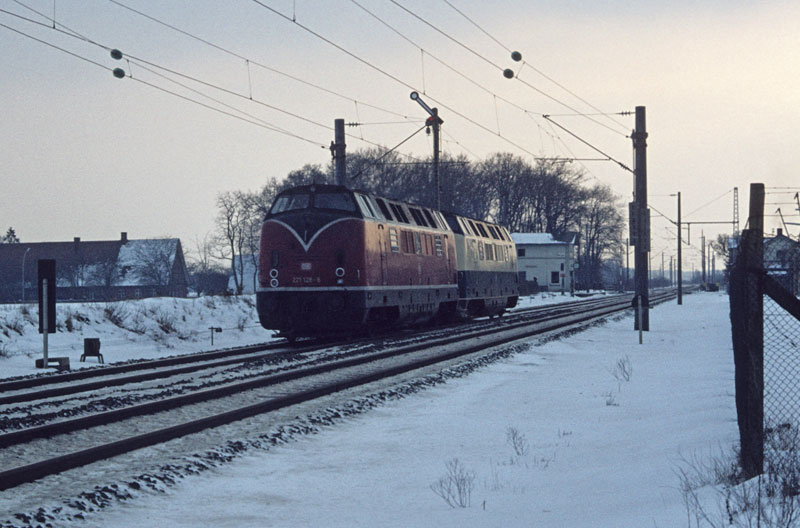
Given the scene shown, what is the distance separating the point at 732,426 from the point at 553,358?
9.84 meters

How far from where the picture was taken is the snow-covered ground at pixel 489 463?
5.94 meters

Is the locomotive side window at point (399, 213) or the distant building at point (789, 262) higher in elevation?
the locomotive side window at point (399, 213)

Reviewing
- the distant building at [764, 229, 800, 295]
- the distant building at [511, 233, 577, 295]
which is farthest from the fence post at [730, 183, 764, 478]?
the distant building at [511, 233, 577, 295]

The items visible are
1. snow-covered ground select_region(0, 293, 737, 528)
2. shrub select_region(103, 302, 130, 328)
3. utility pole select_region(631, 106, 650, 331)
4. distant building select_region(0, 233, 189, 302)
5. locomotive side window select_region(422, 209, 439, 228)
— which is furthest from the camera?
distant building select_region(0, 233, 189, 302)

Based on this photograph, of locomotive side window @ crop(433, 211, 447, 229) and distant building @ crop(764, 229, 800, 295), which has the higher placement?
locomotive side window @ crop(433, 211, 447, 229)

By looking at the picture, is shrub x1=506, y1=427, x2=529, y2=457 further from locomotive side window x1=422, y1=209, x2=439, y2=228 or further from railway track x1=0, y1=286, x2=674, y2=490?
locomotive side window x1=422, y1=209, x2=439, y2=228

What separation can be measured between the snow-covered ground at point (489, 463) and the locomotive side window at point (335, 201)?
27.3ft

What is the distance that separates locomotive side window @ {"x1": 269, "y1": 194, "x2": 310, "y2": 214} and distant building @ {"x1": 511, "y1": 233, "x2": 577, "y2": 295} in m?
79.9

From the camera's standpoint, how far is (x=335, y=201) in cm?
2100

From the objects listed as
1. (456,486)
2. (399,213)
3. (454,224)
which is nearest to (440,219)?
(454,224)

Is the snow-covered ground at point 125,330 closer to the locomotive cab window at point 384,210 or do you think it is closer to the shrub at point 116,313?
the shrub at point 116,313

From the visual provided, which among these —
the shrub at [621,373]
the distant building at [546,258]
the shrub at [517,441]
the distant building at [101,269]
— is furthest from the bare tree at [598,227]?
the shrub at [517,441]

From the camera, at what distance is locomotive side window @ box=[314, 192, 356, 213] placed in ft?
68.2

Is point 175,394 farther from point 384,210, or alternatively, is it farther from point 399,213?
point 399,213
